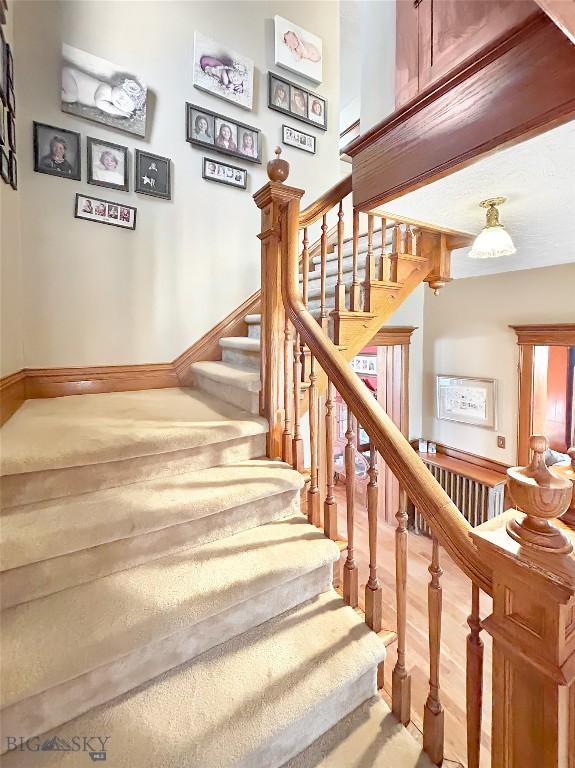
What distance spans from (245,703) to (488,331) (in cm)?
365

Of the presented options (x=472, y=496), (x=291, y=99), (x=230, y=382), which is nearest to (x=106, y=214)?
(x=230, y=382)

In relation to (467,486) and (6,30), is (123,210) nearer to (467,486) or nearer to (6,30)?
(6,30)

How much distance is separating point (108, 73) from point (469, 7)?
80.5 inches

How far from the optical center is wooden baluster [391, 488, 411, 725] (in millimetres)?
1086

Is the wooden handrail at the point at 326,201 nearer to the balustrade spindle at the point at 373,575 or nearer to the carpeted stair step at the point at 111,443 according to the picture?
the carpeted stair step at the point at 111,443

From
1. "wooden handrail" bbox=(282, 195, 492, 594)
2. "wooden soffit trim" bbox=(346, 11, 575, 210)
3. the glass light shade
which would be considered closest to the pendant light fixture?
the glass light shade

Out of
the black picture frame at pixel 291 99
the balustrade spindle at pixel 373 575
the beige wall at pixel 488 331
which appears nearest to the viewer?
the balustrade spindle at pixel 373 575

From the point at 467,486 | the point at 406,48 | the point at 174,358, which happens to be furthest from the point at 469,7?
the point at 467,486

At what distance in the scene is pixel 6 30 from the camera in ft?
5.84

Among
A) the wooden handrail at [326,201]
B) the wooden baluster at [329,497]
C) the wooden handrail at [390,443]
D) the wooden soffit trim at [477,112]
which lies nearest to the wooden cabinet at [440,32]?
the wooden soffit trim at [477,112]

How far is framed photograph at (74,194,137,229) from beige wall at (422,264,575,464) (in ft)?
10.5

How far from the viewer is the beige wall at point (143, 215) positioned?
2.05 m

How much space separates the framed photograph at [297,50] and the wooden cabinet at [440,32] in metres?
1.09

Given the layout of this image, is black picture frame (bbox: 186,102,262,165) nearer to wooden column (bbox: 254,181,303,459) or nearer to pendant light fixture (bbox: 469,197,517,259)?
wooden column (bbox: 254,181,303,459)
